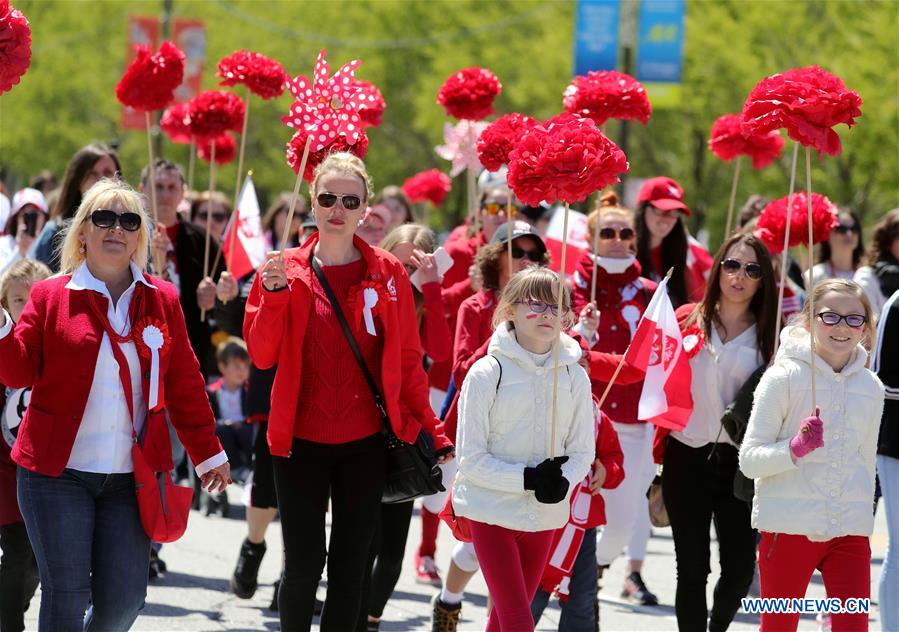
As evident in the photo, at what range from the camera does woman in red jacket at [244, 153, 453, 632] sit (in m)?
5.76

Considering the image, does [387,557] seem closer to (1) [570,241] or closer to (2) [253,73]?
(2) [253,73]

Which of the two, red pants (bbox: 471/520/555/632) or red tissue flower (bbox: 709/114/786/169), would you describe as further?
red tissue flower (bbox: 709/114/786/169)

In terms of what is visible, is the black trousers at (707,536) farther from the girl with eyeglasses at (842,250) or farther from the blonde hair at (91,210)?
the girl with eyeglasses at (842,250)

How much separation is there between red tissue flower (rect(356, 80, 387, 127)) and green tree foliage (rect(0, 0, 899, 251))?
13555mm

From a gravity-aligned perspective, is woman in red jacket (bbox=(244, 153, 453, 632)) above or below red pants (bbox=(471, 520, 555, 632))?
above

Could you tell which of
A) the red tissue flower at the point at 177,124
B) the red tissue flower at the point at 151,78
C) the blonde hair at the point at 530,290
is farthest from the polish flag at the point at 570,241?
the blonde hair at the point at 530,290

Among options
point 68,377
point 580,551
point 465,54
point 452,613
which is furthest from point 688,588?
point 465,54

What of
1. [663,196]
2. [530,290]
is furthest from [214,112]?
[530,290]

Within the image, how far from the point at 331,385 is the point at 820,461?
1.99 meters

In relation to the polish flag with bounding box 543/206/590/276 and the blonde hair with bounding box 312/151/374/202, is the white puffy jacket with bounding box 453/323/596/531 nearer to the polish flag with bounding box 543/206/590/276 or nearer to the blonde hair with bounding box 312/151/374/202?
the blonde hair with bounding box 312/151/374/202

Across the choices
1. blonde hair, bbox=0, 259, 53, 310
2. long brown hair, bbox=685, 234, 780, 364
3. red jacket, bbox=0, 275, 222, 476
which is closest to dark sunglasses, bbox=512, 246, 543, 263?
long brown hair, bbox=685, 234, 780, 364

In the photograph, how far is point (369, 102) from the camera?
6270 millimetres

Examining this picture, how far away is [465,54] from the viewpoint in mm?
33125

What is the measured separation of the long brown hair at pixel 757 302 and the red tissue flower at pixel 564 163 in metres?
1.12
